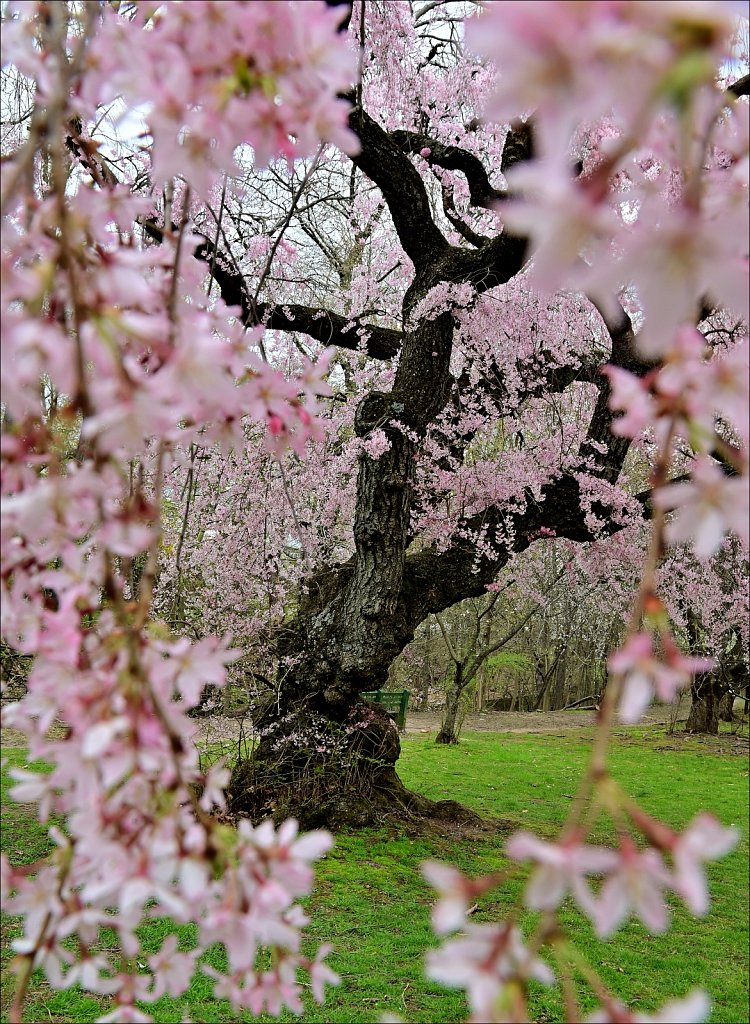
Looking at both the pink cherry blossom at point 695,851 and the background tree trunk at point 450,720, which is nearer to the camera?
the pink cherry blossom at point 695,851

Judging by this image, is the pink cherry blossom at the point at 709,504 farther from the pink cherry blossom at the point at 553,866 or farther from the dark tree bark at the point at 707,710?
the dark tree bark at the point at 707,710

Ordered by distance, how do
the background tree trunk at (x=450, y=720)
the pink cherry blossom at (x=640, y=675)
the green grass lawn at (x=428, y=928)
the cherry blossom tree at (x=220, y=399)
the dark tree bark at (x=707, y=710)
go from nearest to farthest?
the cherry blossom tree at (x=220, y=399)
the pink cherry blossom at (x=640, y=675)
the green grass lawn at (x=428, y=928)
the background tree trunk at (x=450, y=720)
the dark tree bark at (x=707, y=710)

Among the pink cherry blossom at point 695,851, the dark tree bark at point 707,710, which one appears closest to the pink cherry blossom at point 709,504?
the pink cherry blossom at point 695,851

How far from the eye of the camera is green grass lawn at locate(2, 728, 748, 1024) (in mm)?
3627

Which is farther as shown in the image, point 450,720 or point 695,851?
point 450,720

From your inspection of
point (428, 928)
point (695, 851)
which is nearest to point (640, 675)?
point (695, 851)

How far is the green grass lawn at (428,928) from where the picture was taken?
3627 mm

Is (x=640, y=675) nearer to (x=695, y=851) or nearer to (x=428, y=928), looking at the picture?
(x=695, y=851)

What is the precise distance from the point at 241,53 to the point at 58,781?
0.49m

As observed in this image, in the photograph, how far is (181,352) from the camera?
509 mm

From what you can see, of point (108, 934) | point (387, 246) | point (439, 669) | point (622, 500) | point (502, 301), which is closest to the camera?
point (108, 934)

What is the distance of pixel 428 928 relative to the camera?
448 cm

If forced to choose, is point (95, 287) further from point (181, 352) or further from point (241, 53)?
point (241, 53)

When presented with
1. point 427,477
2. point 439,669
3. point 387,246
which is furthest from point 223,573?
point 439,669
